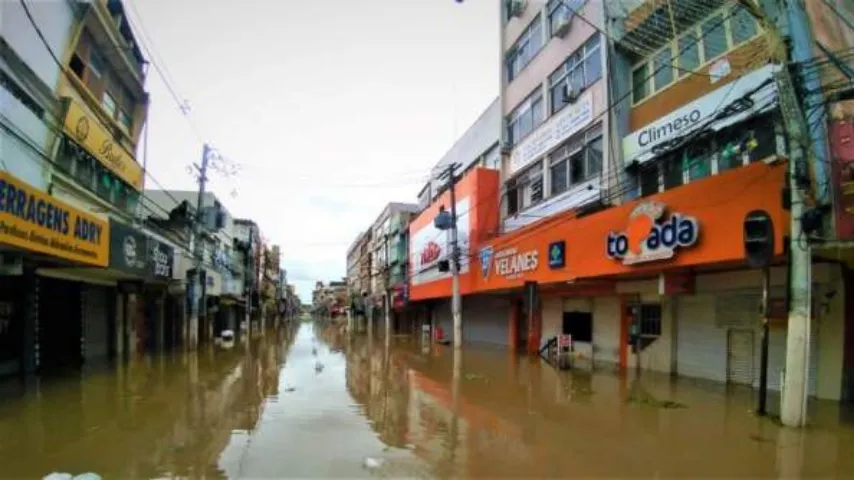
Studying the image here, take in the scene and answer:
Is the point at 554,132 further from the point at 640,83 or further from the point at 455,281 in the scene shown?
the point at 455,281

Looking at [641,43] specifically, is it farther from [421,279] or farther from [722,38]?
[421,279]

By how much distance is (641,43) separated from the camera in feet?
59.1

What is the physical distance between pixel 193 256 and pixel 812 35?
28004mm

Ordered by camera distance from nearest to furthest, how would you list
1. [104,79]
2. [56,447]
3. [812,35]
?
[56,447], [812,35], [104,79]

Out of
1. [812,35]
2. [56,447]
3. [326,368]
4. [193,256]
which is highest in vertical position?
[812,35]

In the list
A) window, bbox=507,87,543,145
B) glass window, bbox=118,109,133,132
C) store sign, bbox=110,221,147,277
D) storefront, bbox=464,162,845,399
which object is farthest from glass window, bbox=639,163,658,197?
glass window, bbox=118,109,133,132

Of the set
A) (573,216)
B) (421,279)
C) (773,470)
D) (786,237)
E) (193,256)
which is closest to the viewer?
(773,470)

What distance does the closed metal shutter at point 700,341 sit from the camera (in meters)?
15.6

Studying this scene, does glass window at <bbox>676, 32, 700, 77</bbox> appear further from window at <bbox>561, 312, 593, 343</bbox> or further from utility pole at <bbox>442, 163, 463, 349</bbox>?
utility pole at <bbox>442, 163, 463, 349</bbox>

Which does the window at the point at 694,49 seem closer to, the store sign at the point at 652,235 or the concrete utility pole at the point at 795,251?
the store sign at the point at 652,235

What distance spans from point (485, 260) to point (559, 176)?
5.49 metres

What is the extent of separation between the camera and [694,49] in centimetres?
1577

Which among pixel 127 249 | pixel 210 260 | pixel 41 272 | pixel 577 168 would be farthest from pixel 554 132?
pixel 210 260

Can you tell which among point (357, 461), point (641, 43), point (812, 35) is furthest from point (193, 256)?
point (812, 35)
